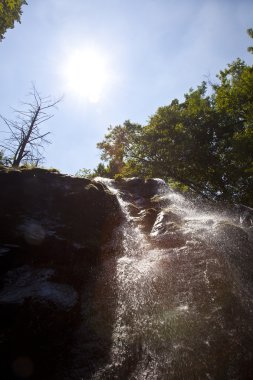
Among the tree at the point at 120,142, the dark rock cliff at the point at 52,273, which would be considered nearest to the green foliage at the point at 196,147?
the tree at the point at 120,142

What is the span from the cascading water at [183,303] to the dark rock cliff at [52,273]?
578 mm

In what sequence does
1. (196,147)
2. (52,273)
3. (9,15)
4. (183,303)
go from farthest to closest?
1. (196,147)
2. (9,15)
3. (52,273)
4. (183,303)

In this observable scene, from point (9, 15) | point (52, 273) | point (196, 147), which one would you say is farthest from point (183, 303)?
point (196, 147)

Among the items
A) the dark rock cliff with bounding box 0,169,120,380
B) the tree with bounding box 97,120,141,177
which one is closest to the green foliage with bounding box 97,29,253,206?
the tree with bounding box 97,120,141,177

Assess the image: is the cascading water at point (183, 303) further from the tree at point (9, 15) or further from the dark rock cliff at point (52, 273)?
the tree at point (9, 15)

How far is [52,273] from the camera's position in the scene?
7812 millimetres

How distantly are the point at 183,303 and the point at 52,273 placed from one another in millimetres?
3335

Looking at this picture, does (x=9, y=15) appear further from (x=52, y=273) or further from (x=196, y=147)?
(x=196, y=147)

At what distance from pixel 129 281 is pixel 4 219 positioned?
4051mm

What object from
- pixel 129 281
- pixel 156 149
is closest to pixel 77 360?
pixel 129 281

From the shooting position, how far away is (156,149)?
2291 cm

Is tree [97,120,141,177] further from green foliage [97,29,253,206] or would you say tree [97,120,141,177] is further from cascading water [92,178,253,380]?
cascading water [92,178,253,380]

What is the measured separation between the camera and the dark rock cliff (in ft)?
19.6

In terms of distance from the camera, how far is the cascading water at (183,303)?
5453 millimetres
